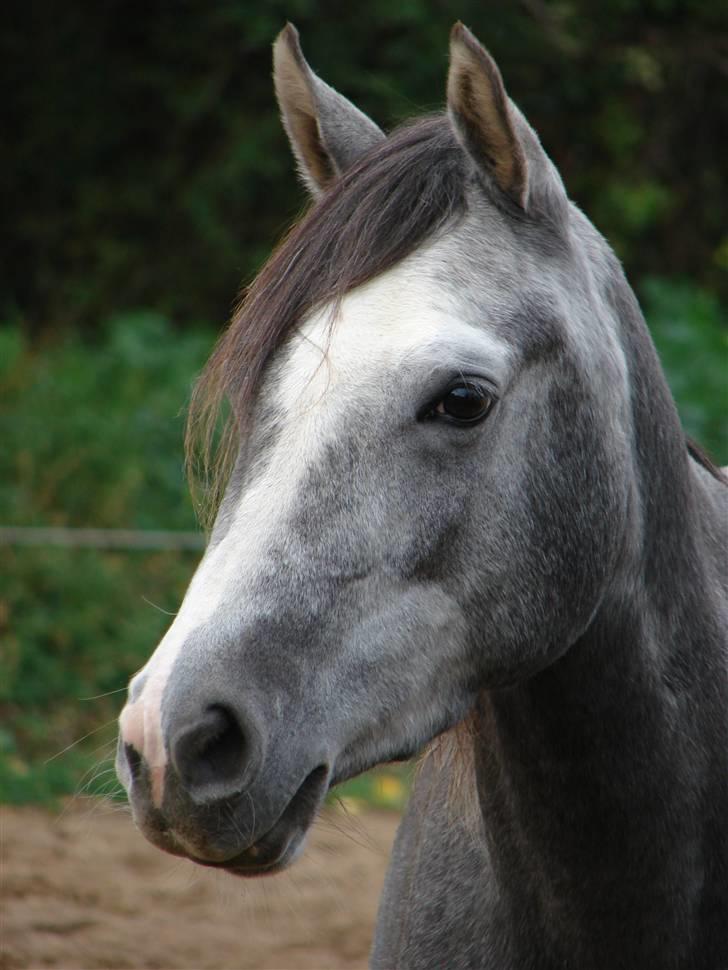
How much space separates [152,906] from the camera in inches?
178

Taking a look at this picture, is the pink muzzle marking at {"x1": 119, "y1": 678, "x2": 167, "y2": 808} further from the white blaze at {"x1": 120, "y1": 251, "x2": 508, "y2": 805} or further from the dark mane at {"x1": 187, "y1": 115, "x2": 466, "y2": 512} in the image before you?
the dark mane at {"x1": 187, "y1": 115, "x2": 466, "y2": 512}

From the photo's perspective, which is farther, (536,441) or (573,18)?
(573,18)

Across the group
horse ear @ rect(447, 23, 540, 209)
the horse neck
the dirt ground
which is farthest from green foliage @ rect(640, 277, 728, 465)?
horse ear @ rect(447, 23, 540, 209)

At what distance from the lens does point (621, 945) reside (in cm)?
220

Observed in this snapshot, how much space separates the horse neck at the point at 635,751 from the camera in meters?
2.19

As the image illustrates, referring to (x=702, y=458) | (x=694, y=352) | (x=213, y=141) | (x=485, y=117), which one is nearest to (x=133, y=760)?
(x=485, y=117)

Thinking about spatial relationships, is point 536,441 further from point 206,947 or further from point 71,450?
point 71,450

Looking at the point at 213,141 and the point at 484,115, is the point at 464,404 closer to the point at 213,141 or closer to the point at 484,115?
the point at 484,115

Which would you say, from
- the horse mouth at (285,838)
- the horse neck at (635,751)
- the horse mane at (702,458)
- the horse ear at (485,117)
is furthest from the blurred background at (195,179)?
the horse mouth at (285,838)

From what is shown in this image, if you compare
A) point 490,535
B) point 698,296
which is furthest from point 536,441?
point 698,296

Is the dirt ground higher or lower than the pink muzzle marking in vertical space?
lower

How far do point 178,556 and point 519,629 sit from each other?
16.5 ft

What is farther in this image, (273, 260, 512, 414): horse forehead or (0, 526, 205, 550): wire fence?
(0, 526, 205, 550): wire fence

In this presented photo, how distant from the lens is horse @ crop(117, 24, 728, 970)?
180 cm
